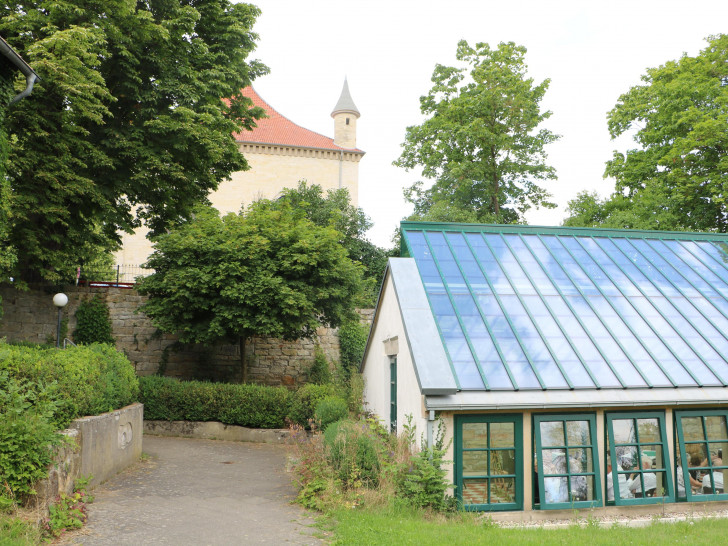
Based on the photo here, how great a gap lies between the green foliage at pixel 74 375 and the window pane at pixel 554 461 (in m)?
6.46

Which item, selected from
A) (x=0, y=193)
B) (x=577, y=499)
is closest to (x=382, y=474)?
(x=577, y=499)

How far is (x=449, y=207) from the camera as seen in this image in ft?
85.7

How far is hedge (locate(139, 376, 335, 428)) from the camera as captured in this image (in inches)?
580

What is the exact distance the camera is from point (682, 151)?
74.3 feet

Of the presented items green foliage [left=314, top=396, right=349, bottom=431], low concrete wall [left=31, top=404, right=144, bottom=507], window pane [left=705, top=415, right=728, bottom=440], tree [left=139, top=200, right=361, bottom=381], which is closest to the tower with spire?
tree [left=139, top=200, right=361, bottom=381]

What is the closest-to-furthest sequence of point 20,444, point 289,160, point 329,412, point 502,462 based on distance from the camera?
point 20,444, point 502,462, point 329,412, point 289,160

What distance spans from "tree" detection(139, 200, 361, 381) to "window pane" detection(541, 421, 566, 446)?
837 centimetres

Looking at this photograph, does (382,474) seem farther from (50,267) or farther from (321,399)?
(50,267)

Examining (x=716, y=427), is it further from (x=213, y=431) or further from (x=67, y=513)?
(x=213, y=431)

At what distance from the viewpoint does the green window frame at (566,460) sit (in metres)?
8.11

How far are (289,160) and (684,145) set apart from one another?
24620 mm

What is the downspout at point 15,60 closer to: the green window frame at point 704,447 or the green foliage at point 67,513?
the green foliage at point 67,513

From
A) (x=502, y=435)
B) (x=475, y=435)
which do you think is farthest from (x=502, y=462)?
(x=475, y=435)

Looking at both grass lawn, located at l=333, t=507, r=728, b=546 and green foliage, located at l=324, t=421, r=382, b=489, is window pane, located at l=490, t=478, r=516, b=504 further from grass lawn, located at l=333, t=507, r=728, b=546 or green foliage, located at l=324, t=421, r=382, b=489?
green foliage, located at l=324, t=421, r=382, b=489
